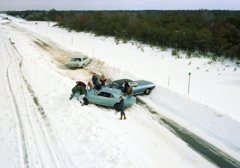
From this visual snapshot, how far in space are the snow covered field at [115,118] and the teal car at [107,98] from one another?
432 mm

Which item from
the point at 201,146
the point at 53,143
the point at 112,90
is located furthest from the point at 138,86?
the point at 53,143

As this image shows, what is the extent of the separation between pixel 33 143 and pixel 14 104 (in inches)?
261

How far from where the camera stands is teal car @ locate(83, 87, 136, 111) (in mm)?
19031

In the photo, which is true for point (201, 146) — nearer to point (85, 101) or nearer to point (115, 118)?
point (115, 118)

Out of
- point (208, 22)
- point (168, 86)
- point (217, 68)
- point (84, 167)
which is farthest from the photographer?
point (208, 22)

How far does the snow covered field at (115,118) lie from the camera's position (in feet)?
43.8

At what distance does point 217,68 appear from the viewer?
1111 inches

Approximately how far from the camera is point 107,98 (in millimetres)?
19219

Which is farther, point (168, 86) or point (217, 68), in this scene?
point (217, 68)

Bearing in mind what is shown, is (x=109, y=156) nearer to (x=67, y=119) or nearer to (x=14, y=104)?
(x=67, y=119)

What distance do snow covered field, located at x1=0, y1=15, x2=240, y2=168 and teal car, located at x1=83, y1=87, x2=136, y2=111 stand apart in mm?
432

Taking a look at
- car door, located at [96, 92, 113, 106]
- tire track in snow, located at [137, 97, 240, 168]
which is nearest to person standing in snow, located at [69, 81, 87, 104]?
car door, located at [96, 92, 113, 106]

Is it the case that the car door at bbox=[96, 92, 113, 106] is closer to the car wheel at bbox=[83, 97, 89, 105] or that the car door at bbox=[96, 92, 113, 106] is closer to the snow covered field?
the snow covered field

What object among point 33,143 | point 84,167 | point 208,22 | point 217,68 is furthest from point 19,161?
point 208,22
